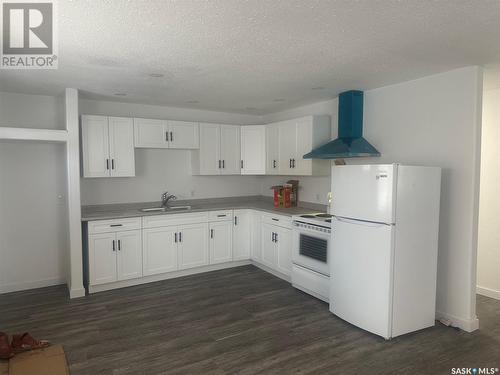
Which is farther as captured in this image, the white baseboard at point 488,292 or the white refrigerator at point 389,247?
the white baseboard at point 488,292

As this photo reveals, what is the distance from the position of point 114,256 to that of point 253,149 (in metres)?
2.66

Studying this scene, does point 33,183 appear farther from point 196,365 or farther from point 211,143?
point 196,365

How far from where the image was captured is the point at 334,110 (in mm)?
4664

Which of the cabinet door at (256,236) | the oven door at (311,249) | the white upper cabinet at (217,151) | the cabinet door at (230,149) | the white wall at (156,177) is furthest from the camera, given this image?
the cabinet door at (230,149)

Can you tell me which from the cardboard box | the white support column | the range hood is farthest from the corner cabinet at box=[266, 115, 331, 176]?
the cardboard box

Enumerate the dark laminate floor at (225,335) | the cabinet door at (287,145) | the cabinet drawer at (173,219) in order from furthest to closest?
the cabinet door at (287,145) → the cabinet drawer at (173,219) → the dark laminate floor at (225,335)

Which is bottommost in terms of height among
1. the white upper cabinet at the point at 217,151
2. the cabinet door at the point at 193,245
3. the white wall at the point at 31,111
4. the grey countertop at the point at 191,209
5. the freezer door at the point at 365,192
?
the cabinet door at the point at 193,245

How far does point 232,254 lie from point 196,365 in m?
2.56

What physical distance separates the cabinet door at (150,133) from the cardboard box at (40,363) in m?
2.92

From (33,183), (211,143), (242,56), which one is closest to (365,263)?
(242,56)

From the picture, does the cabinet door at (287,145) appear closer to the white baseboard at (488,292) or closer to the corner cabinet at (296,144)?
the corner cabinet at (296,144)

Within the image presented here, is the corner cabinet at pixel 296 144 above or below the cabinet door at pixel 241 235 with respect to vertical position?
above

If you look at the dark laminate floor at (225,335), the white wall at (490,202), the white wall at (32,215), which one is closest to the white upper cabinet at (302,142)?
the dark laminate floor at (225,335)

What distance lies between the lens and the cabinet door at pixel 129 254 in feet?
14.2
